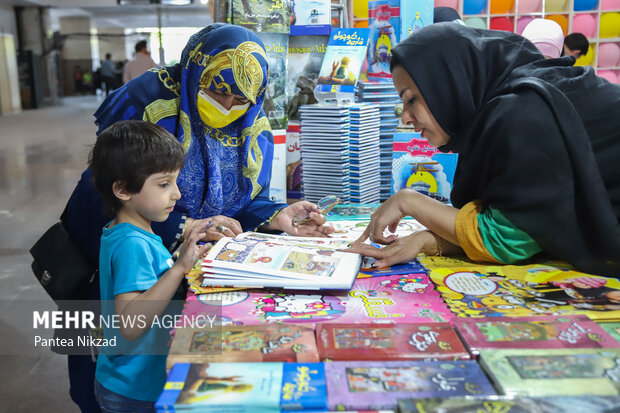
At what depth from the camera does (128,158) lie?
1.38 m

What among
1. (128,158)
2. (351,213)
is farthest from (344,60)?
(128,158)

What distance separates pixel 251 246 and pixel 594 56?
5.31m

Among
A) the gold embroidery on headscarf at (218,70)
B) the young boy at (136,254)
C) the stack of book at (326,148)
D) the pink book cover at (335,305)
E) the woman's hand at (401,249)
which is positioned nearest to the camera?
the pink book cover at (335,305)

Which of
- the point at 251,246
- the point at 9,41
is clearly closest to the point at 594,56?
the point at 251,246

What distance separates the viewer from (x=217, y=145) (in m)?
1.95

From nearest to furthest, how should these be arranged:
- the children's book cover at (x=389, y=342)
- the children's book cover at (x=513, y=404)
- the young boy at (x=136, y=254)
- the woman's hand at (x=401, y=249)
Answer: the children's book cover at (x=513, y=404), the children's book cover at (x=389, y=342), the young boy at (x=136, y=254), the woman's hand at (x=401, y=249)

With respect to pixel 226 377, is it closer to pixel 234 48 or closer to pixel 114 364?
pixel 114 364

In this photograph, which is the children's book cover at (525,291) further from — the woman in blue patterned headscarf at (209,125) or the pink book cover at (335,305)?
the woman in blue patterned headscarf at (209,125)

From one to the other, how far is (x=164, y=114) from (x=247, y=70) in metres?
0.32

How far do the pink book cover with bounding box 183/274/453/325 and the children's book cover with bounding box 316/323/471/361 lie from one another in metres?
0.07

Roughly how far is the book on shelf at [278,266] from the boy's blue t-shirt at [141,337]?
0.45 ft

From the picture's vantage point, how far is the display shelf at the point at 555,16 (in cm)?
486

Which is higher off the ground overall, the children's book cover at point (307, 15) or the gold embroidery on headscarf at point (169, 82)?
the children's book cover at point (307, 15)

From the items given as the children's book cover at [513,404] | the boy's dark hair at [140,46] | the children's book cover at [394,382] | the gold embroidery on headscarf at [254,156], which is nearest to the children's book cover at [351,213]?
the gold embroidery on headscarf at [254,156]
